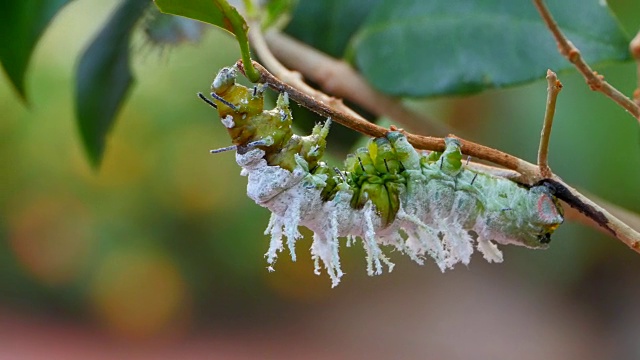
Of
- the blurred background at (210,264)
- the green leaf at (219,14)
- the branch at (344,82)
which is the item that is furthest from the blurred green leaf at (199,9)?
the blurred background at (210,264)

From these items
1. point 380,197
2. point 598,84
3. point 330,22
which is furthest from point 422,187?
point 330,22

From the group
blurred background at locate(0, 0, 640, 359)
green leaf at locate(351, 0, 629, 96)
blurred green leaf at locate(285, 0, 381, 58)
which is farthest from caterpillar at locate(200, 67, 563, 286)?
blurred background at locate(0, 0, 640, 359)

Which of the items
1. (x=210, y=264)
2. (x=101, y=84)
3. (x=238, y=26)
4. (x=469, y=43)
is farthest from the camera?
(x=210, y=264)

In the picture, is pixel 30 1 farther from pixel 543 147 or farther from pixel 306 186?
pixel 543 147

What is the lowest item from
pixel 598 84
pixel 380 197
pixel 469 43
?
pixel 380 197

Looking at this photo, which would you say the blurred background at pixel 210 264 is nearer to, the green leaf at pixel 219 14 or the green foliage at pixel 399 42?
the green foliage at pixel 399 42

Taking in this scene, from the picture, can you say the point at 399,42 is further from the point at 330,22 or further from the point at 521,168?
the point at 521,168

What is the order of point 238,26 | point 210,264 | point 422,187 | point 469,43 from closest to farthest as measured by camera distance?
point 238,26 → point 422,187 → point 469,43 → point 210,264
